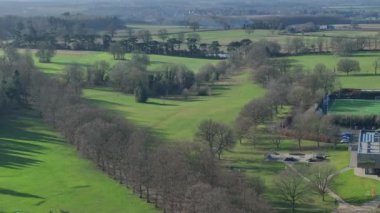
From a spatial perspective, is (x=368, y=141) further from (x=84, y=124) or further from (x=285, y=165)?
(x=84, y=124)

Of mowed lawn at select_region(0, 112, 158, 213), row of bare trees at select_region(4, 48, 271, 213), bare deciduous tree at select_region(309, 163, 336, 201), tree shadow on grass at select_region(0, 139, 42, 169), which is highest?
row of bare trees at select_region(4, 48, 271, 213)

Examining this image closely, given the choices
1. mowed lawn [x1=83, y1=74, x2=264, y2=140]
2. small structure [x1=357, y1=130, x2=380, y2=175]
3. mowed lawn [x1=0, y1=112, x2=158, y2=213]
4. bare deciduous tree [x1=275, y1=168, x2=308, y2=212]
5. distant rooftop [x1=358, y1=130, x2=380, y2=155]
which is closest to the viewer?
mowed lawn [x1=0, y1=112, x2=158, y2=213]

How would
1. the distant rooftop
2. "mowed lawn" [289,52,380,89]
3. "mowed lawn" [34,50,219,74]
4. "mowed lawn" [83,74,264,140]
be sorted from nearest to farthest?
the distant rooftop, "mowed lawn" [83,74,264,140], "mowed lawn" [289,52,380,89], "mowed lawn" [34,50,219,74]

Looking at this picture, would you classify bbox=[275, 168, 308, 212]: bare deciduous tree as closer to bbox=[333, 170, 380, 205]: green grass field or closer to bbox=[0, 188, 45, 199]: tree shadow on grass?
bbox=[333, 170, 380, 205]: green grass field

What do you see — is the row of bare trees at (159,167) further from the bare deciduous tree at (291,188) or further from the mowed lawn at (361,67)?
the mowed lawn at (361,67)

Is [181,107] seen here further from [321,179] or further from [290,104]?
[321,179]

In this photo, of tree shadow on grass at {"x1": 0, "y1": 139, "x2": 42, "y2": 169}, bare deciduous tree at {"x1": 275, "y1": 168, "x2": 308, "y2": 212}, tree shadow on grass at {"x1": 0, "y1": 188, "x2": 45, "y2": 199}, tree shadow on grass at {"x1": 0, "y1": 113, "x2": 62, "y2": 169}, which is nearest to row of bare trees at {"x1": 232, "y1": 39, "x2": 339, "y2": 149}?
bare deciduous tree at {"x1": 275, "y1": 168, "x2": 308, "y2": 212}

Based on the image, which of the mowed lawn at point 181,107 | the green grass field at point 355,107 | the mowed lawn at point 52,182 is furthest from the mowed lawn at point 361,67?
the mowed lawn at point 52,182
